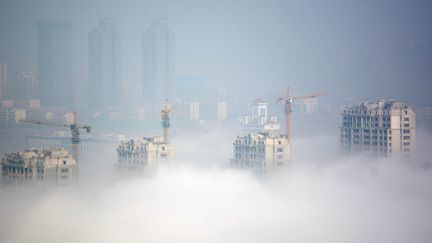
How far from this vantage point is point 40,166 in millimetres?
13703

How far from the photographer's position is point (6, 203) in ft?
41.7

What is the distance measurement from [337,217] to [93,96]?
541 centimetres

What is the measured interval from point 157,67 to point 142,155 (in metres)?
2.92

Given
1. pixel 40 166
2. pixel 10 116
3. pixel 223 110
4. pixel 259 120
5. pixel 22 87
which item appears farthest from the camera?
pixel 259 120

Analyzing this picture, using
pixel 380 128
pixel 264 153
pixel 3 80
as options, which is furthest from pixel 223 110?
pixel 3 80

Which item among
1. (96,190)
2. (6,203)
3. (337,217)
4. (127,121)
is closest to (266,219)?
(337,217)

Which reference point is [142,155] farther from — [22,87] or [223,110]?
[223,110]

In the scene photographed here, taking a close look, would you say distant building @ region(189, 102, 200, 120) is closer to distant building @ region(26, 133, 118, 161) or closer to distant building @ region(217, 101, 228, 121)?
distant building @ region(217, 101, 228, 121)

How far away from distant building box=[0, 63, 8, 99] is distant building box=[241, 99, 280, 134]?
507 cm

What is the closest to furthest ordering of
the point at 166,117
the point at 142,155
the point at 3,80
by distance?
the point at 3,80, the point at 142,155, the point at 166,117

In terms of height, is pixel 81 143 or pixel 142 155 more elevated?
pixel 81 143

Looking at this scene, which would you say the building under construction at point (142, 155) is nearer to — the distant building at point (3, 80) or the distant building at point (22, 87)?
the distant building at point (22, 87)

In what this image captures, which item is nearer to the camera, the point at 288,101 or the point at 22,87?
the point at 22,87

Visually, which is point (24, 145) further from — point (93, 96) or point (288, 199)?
point (288, 199)
